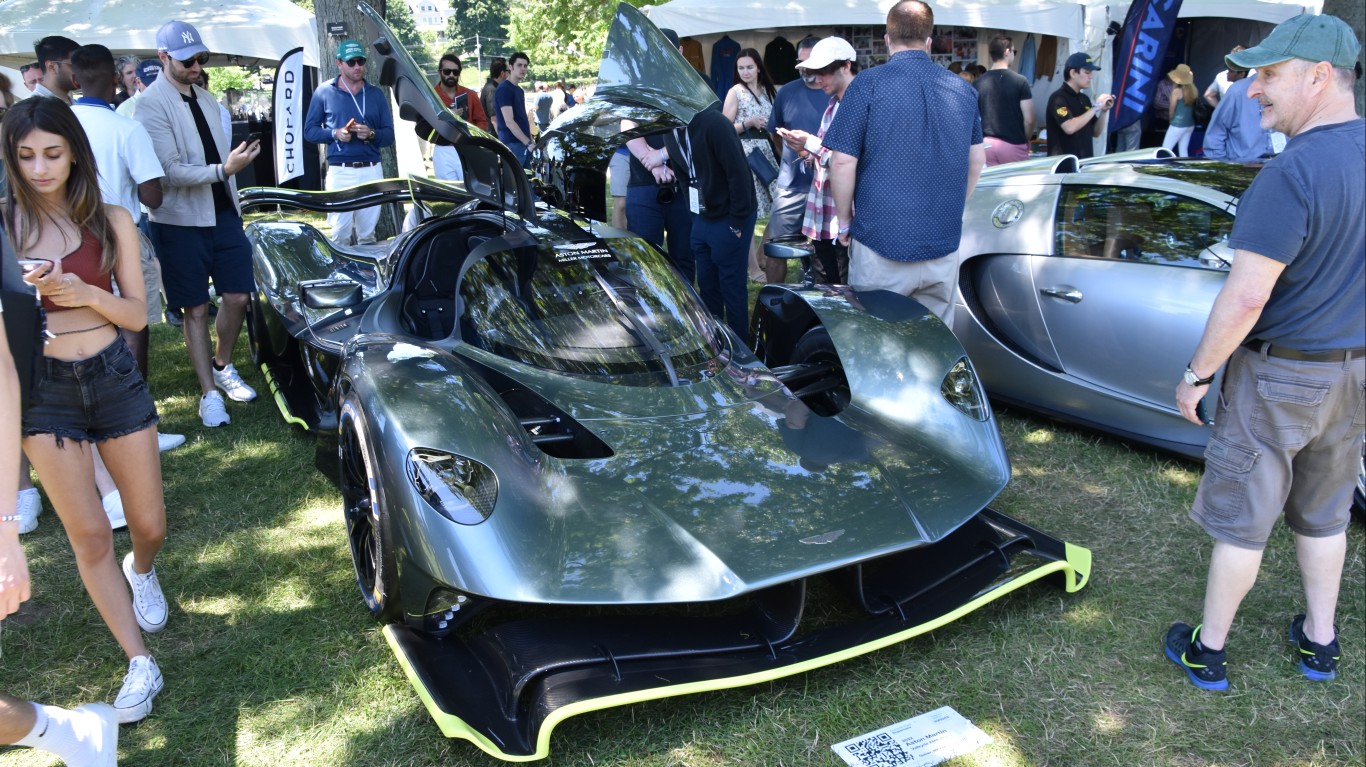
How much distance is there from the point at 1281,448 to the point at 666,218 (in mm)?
4271

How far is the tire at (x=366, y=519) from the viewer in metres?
2.89

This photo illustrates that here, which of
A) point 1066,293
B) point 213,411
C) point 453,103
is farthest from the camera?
point 453,103

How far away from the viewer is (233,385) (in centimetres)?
568

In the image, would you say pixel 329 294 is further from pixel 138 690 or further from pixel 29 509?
pixel 138 690

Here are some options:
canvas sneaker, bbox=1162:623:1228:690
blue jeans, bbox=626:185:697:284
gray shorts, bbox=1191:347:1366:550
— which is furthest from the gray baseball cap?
canvas sneaker, bbox=1162:623:1228:690

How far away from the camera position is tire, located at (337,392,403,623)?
2.89 metres

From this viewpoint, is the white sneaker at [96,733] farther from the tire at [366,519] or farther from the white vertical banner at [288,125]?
the white vertical banner at [288,125]

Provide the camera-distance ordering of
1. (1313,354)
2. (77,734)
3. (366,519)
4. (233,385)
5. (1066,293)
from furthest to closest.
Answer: (233,385)
(1066,293)
(366,519)
(1313,354)
(77,734)

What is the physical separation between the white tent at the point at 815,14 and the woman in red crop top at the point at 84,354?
36.6ft

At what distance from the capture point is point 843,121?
4.38 meters

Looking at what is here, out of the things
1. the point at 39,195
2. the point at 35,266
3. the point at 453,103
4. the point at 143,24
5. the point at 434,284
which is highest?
the point at 143,24

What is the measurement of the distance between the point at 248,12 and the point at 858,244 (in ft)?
38.9

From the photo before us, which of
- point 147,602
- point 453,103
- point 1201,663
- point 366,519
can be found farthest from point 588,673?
point 453,103

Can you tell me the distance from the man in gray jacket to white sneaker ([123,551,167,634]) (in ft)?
6.97
